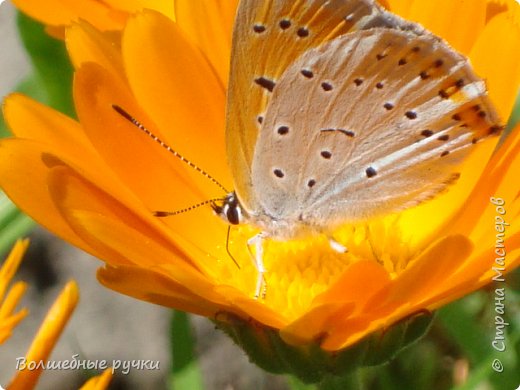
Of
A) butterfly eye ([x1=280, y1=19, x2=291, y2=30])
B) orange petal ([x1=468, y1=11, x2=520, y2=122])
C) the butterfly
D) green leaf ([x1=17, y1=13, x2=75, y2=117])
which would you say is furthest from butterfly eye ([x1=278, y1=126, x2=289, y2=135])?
green leaf ([x1=17, y1=13, x2=75, y2=117])

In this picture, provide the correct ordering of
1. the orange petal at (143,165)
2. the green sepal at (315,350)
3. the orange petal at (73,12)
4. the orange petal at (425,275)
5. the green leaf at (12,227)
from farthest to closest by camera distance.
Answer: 1. the green leaf at (12,227)
2. the orange petal at (73,12)
3. the orange petal at (143,165)
4. the green sepal at (315,350)
5. the orange petal at (425,275)

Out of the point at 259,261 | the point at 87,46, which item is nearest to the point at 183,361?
the point at 259,261

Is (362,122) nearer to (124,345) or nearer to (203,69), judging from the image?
(203,69)

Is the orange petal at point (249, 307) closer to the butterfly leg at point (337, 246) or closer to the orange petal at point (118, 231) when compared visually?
the orange petal at point (118, 231)

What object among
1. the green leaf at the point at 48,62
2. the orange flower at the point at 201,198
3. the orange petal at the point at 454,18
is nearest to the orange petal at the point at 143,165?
the orange flower at the point at 201,198

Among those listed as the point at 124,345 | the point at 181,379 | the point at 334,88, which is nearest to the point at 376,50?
the point at 334,88
